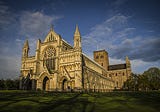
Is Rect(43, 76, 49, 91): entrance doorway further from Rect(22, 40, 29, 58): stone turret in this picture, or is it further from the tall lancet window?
Rect(22, 40, 29, 58): stone turret

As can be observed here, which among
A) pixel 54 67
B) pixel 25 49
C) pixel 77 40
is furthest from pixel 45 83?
pixel 77 40

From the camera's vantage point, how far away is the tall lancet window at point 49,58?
63631 millimetres

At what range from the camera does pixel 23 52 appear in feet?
233

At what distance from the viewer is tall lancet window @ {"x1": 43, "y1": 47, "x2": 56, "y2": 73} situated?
63.6 m

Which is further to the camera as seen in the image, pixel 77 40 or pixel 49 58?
pixel 49 58

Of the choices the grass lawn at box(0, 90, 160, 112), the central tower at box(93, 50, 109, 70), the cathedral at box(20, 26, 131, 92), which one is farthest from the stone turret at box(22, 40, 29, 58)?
the central tower at box(93, 50, 109, 70)

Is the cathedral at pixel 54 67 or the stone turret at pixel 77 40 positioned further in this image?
the stone turret at pixel 77 40

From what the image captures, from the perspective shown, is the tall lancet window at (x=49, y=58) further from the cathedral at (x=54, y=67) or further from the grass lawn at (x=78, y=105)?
the grass lawn at (x=78, y=105)

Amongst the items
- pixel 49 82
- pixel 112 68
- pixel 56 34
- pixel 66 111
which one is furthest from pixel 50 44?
pixel 112 68

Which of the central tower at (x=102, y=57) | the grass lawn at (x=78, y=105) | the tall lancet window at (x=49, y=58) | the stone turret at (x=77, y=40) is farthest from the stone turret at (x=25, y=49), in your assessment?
the central tower at (x=102, y=57)

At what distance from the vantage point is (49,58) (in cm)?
6519

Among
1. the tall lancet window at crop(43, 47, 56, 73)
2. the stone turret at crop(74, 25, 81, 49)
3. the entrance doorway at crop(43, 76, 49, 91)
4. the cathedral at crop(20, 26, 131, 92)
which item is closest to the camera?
the cathedral at crop(20, 26, 131, 92)

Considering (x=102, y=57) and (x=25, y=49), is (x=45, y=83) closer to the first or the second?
(x=25, y=49)

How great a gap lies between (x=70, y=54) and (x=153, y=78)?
4798cm
